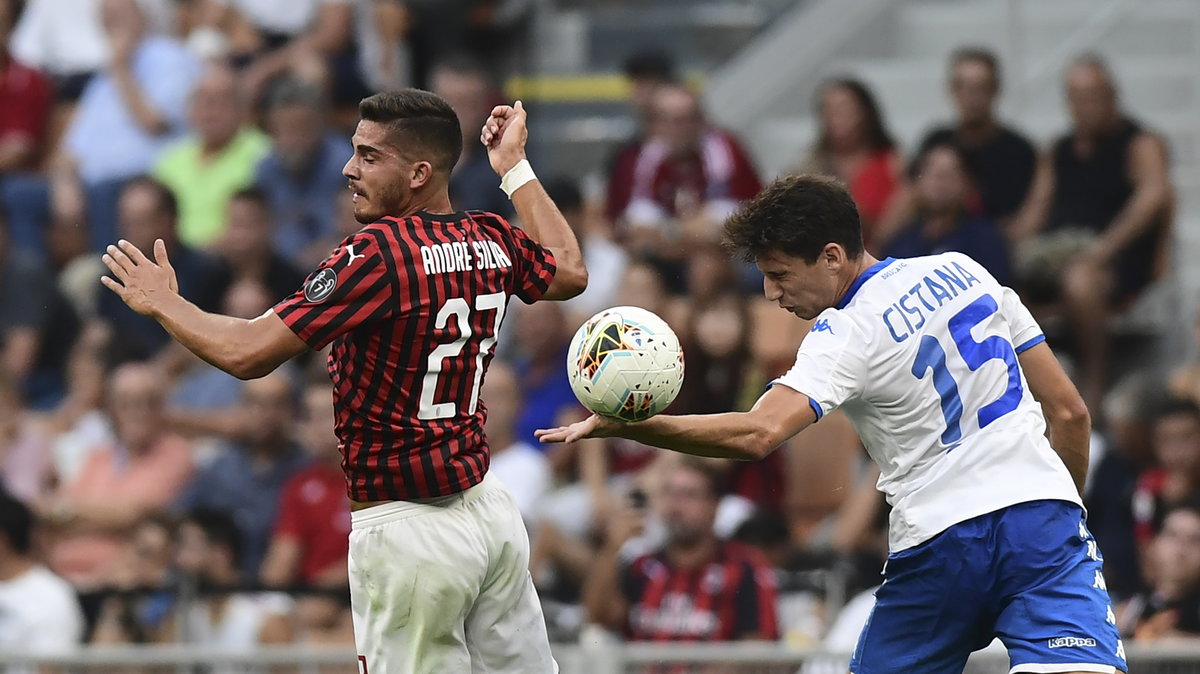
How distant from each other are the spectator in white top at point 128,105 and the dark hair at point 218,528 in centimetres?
369

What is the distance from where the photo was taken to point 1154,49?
13.5m

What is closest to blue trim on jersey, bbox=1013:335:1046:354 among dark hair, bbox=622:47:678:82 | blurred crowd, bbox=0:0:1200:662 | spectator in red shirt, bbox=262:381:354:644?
blurred crowd, bbox=0:0:1200:662

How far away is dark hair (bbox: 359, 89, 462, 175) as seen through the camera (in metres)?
6.07

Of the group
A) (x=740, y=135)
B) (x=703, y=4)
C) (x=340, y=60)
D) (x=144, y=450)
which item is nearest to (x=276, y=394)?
(x=144, y=450)

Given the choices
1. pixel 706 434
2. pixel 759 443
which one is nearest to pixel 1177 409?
pixel 759 443

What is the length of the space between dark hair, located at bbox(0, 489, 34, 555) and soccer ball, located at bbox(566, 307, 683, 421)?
5.31m

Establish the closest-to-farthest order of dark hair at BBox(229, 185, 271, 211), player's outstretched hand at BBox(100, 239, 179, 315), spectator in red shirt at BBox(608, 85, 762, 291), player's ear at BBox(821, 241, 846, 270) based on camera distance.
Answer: player's outstretched hand at BBox(100, 239, 179, 315)
player's ear at BBox(821, 241, 846, 270)
dark hair at BBox(229, 185, 271, 211)
spectator in red shirt at BBox(608, 85, 762, 291)

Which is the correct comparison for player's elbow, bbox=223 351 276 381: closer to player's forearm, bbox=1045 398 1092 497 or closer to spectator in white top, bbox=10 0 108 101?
player's forearm, bbox=1045 398 1092 497

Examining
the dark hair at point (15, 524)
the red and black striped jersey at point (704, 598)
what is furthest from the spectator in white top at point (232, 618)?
the red and black striped jersey at point (704, 598)

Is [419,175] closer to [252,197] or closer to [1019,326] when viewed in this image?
[1019,326]

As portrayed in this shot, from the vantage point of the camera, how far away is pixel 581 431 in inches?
211

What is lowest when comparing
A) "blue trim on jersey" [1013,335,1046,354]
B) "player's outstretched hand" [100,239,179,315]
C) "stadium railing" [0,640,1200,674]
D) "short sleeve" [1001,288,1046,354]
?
"stadium railing" [0,640,1200,674]

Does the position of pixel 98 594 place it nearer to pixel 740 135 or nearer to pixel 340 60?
pixel 340 60

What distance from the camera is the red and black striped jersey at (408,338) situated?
5.77 meters
